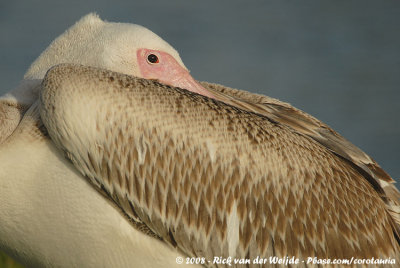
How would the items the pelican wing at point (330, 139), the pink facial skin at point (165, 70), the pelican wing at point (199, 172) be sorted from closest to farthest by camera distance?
the pelican wing at point (199, 172), the pelican wing at point (330, 139), the pink facial skin at point (165, 70)

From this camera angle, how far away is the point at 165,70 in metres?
5.12

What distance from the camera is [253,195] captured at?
4004 mm

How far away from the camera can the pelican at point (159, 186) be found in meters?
3.89

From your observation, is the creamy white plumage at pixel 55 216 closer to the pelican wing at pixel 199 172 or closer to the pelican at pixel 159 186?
the pelican at pixel 159 186

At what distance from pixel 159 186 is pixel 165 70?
4.76 ft

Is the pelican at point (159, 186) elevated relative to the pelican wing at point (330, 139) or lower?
lower

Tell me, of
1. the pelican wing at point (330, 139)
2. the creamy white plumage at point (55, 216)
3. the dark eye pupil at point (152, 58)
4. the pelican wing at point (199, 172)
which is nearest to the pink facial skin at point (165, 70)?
the dark eye pupil at point (152, 58)

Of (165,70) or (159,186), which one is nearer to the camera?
(159,186)

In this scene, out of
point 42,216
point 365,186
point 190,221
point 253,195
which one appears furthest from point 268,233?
point 42,216

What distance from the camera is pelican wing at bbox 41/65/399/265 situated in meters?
3.87

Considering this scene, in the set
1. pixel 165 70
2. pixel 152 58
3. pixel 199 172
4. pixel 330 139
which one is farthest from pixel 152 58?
pixel 330 139

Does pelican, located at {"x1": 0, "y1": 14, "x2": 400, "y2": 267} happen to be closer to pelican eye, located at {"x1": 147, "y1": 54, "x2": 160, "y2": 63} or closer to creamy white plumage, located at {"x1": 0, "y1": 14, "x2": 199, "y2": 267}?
creamy white plumage, located at {"x1": 0, "y1": 14, "x2": 199, "y2": 267}

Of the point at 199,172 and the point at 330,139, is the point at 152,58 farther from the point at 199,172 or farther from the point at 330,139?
the point at 330,139

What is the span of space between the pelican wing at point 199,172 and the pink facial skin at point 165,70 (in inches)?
34.8
